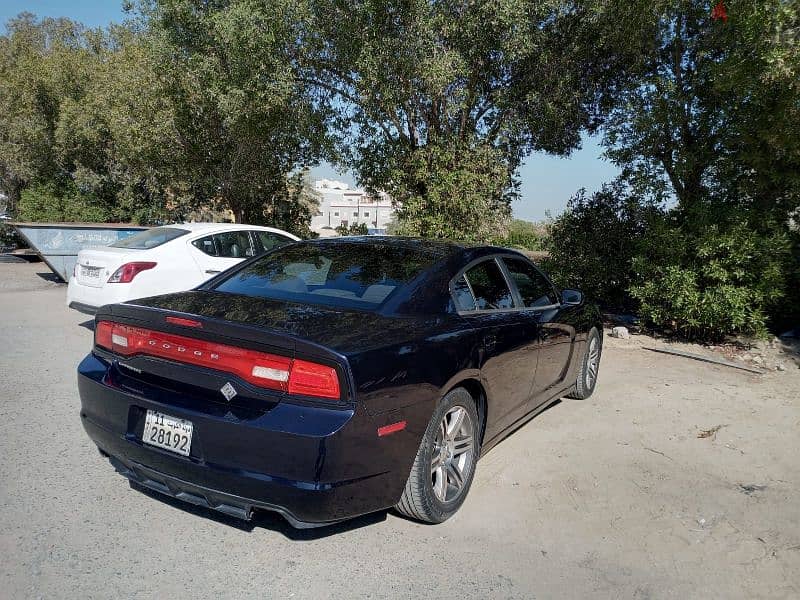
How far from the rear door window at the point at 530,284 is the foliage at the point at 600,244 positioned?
5146 mm

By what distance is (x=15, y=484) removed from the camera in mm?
3572

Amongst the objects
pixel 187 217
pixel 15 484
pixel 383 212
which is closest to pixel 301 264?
pixel 15 484

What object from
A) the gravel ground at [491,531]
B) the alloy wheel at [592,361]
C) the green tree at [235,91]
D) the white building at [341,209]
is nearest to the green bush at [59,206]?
the green tree at [235,91]

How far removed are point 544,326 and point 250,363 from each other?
98.5 inches

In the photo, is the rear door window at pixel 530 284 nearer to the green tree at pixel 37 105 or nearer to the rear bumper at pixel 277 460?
the rear bumper at pixel 277 460

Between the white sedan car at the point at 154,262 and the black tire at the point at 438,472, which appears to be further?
the white sedan car at the point at 154,262

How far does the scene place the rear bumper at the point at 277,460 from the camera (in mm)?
2609

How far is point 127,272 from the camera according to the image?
7.56 m

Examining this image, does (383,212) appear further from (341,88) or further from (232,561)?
(232,561)

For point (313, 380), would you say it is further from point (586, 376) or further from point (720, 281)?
point (720, 281)

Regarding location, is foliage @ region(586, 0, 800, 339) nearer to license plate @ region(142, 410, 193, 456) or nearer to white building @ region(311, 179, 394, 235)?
license plate @ region(142, 410, 193, 456)

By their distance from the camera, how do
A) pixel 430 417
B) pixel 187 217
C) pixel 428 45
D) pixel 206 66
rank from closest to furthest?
1. pixel 430 417
2. pixel 428 45
3. pixel 206 66
4. pixel 187 217

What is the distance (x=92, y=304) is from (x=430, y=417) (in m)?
5.96

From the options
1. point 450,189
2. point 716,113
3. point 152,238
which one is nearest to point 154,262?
point 152,238
